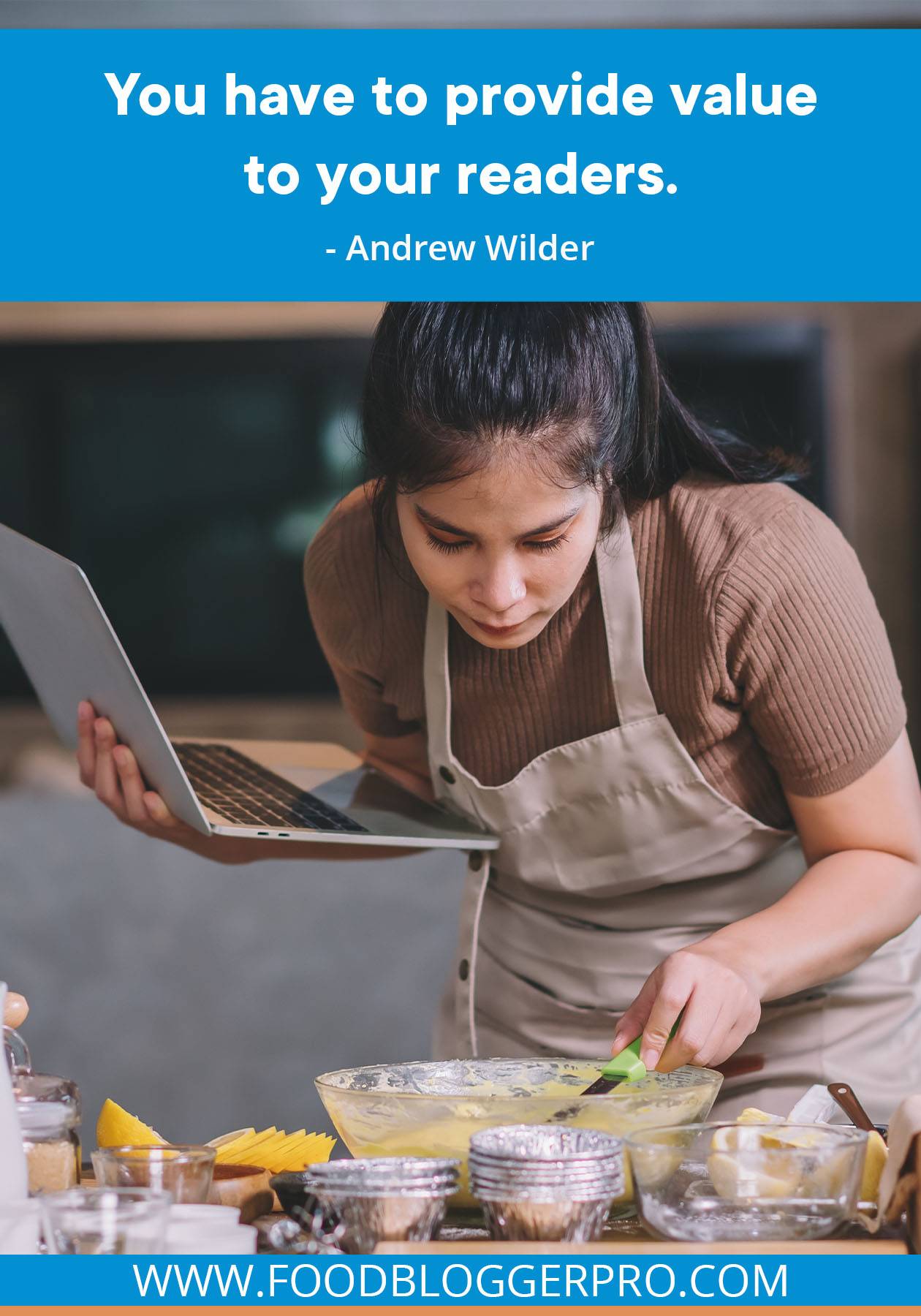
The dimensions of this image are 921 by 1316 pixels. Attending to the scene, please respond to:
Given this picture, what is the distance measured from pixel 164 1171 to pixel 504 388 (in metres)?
0.59

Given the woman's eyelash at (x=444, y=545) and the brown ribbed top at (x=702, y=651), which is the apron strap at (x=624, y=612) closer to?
the brown ribbed top at (x=702, y=651)

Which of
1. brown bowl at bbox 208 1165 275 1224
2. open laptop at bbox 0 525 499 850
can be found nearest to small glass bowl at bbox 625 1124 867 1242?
brown bowl at bbox 208 1165 275 1224

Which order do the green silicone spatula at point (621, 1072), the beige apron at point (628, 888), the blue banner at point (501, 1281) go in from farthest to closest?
the beige apron at point (628, 888)
the green silicone spatula at point (621, 1072)
the blue banner at point (501, 1281)

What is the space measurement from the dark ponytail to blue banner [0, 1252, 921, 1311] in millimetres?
555

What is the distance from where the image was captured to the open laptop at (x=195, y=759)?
3.81 ft

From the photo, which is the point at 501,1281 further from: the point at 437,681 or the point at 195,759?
the point at 195,759

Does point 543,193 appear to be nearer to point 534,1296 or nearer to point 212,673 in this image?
point 534,1296

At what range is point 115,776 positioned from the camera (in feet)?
4.50

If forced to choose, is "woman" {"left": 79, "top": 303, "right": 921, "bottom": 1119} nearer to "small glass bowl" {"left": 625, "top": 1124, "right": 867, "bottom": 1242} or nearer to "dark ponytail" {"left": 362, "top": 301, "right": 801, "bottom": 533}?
"dark ponytail" {"left": 362, "top": 301, "right": 801, "bottom": 533}

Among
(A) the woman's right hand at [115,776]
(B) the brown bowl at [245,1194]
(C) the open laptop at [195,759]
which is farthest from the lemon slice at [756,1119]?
(A) the woman's right hand at [115,776]

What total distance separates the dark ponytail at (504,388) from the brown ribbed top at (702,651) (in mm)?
113

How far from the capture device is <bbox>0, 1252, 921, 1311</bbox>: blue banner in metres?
0.75

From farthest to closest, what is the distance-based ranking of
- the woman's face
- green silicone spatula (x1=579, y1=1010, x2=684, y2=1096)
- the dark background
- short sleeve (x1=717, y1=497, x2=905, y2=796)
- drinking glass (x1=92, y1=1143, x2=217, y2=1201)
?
the dark background
short sleeve (x1=717, y1=497, x2=905, y2=796)
the woman's face
green silicone spatula (x1=579, y1=1010, x2=684, y2=1096)
drinking glass (x1=92, y1=1143, x2=217, y2=1201)

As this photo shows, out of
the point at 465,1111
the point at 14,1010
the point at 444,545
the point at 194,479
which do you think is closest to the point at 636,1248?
the point at 465,1111
